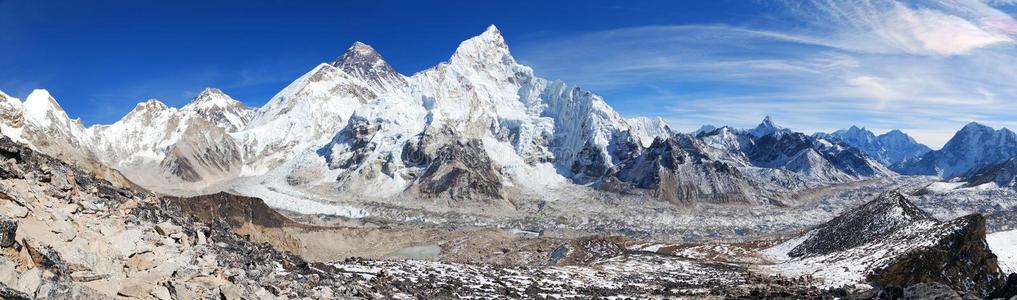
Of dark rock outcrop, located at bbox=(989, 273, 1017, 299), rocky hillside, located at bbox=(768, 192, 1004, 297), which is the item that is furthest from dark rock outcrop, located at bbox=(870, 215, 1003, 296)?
dark rock outcrop, located at bbox=(989, 273, 1017, 299)

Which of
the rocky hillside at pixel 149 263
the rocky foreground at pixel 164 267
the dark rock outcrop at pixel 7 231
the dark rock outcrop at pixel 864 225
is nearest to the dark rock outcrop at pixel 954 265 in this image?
the rocky foreground at pixel 164 267

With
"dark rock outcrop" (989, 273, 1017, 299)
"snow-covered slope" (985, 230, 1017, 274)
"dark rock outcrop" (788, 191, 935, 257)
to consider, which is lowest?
"snow-covered slope" (985, 230, 1017, 274)

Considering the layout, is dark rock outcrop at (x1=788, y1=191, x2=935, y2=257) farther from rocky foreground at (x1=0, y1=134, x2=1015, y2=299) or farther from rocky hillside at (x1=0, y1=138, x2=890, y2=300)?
rocky hillside at (x1=0, y1=138, x2=890, y2=300)

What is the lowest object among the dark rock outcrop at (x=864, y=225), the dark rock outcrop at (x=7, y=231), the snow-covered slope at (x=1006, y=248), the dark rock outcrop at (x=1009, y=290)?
the snow-covered slope at (x=1006, y=248)

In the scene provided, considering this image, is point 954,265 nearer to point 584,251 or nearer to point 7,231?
point 584,251

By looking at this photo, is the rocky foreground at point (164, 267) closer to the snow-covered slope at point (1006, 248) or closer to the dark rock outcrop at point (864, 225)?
the snow-covered slope at point (1006, 248)

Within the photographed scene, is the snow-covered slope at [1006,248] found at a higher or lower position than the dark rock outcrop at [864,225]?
lower

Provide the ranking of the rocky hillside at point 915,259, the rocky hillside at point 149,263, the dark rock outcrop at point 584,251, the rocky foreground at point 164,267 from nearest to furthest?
the rocky hillside at point 149,263 → the rocky foreground at point 164,267 → the rocky hillside at point 915,259 → the dark rock outcrop at point 584,251

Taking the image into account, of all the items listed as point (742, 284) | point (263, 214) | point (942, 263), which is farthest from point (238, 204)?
point (942, 263)
